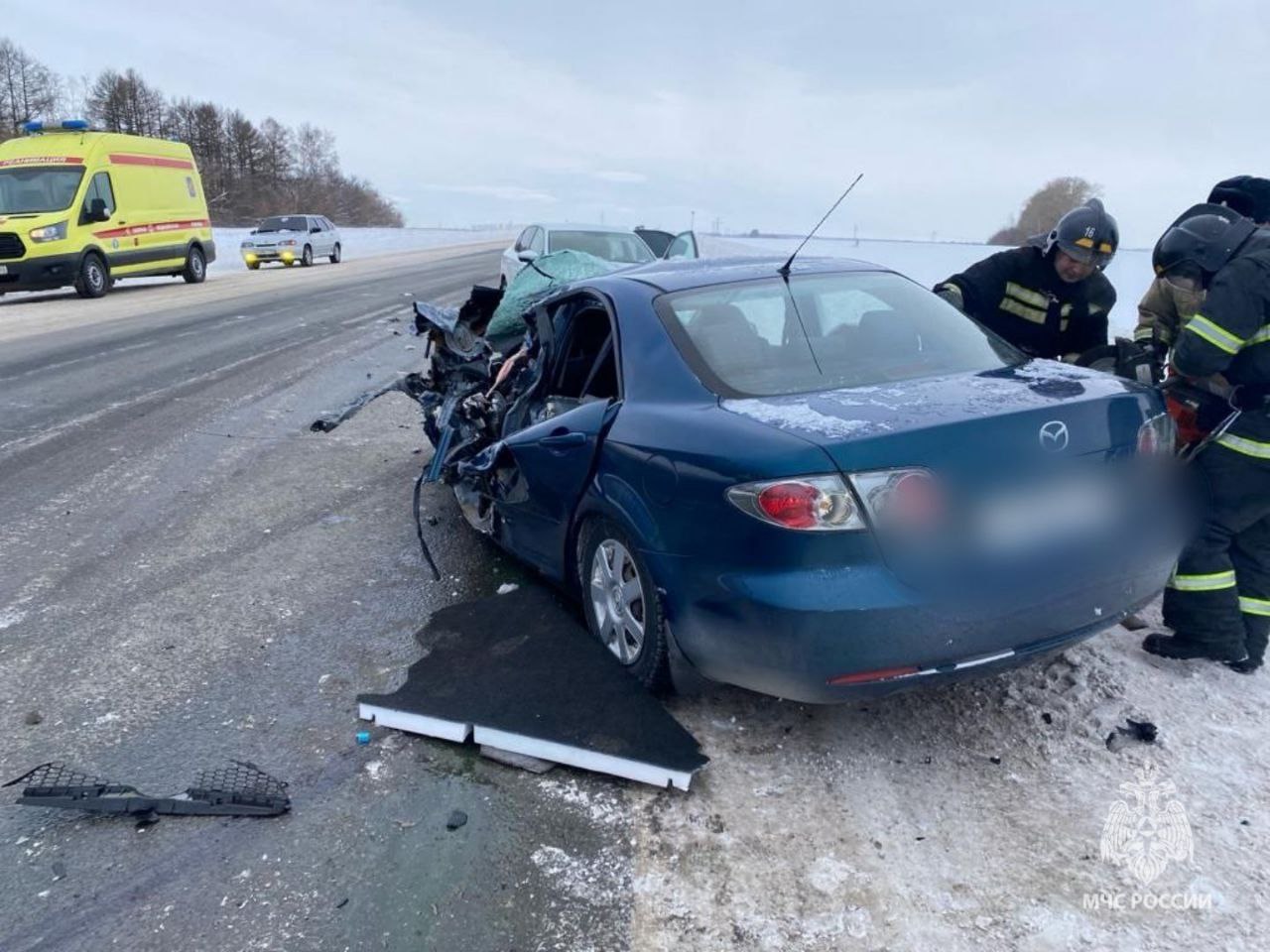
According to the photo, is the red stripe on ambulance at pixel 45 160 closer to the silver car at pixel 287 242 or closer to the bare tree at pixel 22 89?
the silver car at pixel 287 242

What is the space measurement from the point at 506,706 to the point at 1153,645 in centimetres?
251

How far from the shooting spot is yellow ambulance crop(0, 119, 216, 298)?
16.4 m

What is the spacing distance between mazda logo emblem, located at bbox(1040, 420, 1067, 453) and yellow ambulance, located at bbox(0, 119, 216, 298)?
17791 mm

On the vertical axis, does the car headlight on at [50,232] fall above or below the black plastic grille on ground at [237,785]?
above

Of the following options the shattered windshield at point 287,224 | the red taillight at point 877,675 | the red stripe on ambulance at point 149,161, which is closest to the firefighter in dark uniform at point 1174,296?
the red taillight at point 877,675

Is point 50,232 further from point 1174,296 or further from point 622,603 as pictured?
point 1174,296

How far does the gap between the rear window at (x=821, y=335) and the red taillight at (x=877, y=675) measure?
0.97 meters

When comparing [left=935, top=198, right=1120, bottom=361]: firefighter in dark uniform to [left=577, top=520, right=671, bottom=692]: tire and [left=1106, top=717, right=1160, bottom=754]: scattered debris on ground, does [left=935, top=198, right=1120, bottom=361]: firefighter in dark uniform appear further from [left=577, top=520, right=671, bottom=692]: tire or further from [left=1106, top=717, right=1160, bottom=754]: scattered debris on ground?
[left=577, top=520, right=671, bottom=692]: tire

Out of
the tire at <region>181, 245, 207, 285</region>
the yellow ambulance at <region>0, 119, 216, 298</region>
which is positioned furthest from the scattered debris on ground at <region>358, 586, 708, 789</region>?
the tire at <region>181, 245, 207, 285</region>

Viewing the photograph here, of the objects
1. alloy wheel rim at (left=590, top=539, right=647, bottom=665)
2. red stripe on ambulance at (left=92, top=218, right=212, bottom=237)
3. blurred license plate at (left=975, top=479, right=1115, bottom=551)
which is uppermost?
red stripe on ambulance at (left=92, top=218, right=212, bottom=237)

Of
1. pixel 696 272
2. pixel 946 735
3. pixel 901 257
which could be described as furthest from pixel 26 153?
pixel 946 735

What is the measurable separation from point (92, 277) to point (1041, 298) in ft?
57.7

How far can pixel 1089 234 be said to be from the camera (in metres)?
4.71

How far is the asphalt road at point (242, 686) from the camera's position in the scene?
2535 mm
